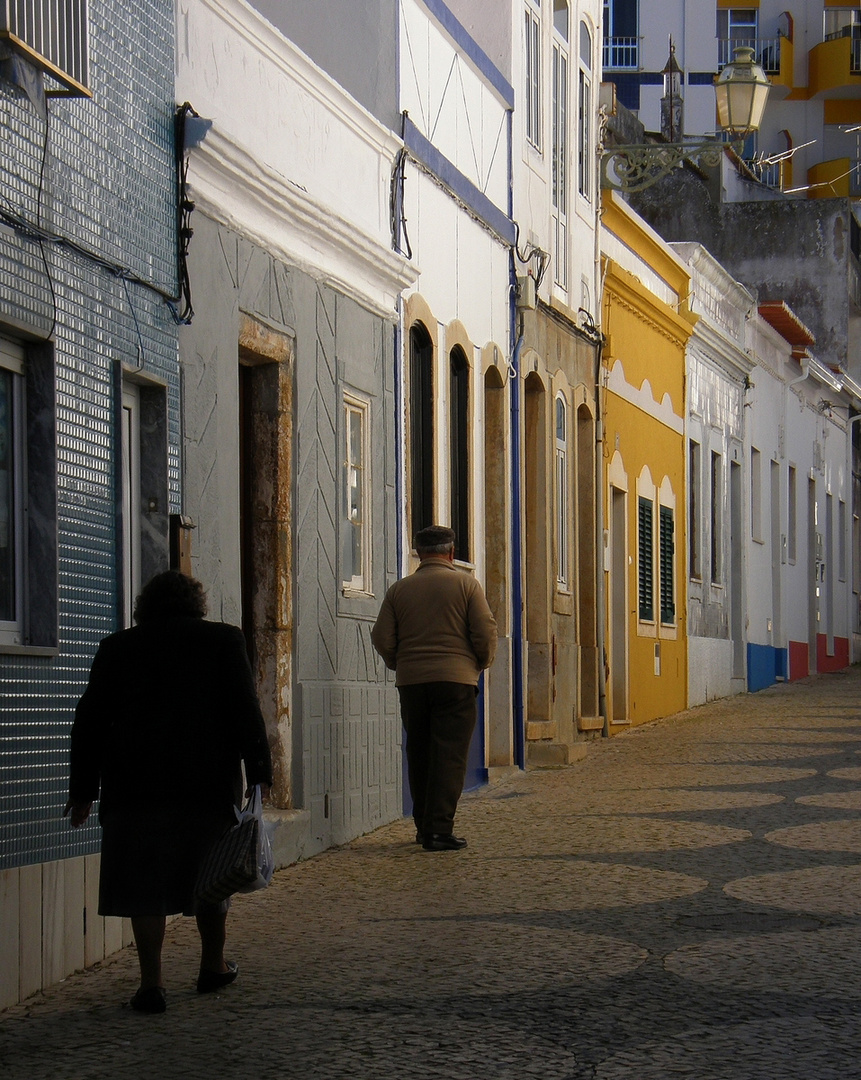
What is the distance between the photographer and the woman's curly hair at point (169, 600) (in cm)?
722

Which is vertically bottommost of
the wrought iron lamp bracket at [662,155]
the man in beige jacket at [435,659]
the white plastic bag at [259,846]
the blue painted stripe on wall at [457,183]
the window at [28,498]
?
the white plastic bag at [259,846]

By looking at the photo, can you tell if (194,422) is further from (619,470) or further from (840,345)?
(840,345)

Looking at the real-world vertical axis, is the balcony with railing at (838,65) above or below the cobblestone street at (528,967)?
above

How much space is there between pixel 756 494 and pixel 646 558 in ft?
25.9

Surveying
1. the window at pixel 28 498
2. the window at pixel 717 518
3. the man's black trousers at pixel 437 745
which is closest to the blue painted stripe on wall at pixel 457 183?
the man's black trousers at pixel 437 745

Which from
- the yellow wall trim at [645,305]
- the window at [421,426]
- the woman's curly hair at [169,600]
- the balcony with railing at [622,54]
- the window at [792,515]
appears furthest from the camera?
the balcony with railing at [622,54]

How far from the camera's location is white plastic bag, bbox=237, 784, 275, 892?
22.9ft

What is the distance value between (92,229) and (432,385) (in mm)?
6358

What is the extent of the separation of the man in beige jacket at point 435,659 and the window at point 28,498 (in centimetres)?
394

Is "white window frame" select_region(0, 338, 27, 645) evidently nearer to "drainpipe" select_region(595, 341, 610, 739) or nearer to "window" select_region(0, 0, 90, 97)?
"window" select_region(0, 0, 90, 97)

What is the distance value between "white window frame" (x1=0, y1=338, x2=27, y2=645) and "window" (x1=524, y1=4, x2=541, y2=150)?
10921 mm

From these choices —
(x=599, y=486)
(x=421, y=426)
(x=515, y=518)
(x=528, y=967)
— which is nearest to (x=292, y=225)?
(x=421, y=426)

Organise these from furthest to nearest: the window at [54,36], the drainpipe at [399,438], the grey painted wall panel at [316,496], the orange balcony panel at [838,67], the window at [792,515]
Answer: the orange balcony panel at [838,67] → the window at [792,515] → the drainpipe at [399,438] → the grey painted wall panel at [316,496] → the window at [54,36]

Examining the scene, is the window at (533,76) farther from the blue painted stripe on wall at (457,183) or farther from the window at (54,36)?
the window at (54,36)
